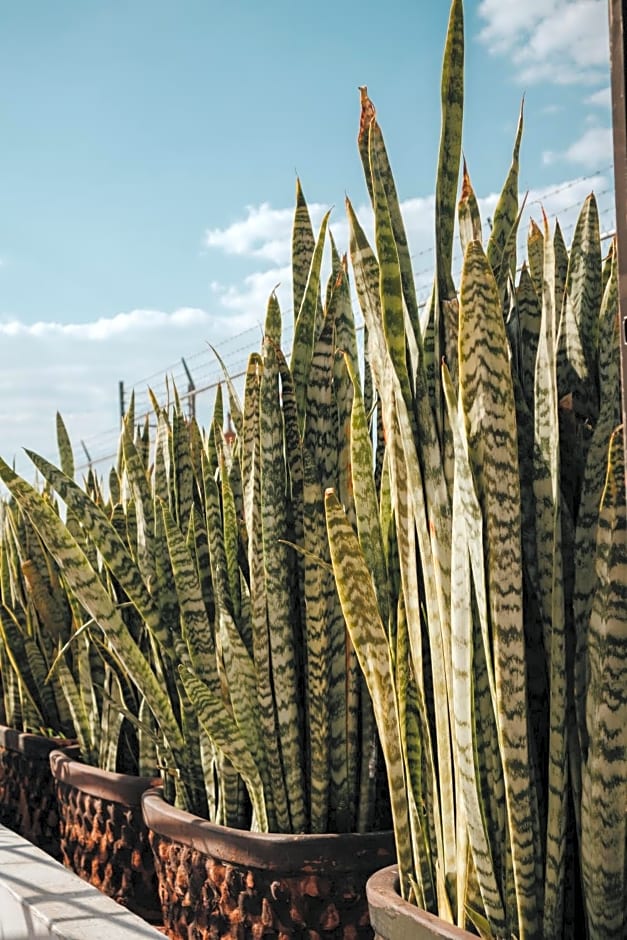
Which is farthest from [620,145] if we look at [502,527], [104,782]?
[104,782]

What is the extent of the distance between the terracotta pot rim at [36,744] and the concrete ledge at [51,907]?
0.17m

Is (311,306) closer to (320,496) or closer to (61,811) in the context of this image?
(320,496)

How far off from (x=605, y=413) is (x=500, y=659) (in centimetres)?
18

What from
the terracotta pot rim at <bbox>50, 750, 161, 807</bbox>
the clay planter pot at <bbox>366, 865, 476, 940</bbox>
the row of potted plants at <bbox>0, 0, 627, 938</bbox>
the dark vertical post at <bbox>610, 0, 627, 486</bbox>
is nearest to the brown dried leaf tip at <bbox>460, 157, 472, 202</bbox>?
the row of potted plants at <bbox>0, 0, 627, 938</bbox>

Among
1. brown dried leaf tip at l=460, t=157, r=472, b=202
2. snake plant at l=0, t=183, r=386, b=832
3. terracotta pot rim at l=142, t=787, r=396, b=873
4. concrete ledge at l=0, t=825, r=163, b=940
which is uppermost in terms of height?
brown dried leaf tip at l=460, t=157, r=472, b=202

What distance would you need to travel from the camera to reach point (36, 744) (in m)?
1.64

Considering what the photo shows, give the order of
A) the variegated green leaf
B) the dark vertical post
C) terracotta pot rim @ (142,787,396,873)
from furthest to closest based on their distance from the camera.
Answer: terracotta pot rim @ (142,787,396,873) < the variegated green leaf < the dark vertical post

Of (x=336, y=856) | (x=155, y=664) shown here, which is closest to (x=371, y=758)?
(x=336, y=856)

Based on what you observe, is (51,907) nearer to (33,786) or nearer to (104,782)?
(104,782)

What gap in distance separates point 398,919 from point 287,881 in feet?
0.73

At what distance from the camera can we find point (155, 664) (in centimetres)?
126

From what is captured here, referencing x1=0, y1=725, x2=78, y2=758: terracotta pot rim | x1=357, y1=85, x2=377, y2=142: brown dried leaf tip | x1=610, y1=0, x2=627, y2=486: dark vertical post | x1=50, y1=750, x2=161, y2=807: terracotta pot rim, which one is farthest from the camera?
x1=0, y1=725, x2=78, y2=758: terracotta pot rim

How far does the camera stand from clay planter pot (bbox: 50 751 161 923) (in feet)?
4.22

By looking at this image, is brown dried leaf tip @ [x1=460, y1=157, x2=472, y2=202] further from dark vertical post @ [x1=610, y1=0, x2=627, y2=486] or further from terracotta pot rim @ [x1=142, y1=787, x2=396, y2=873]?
terracotta pot rim @ [x1=142, y1=787, x2=396, y2=873]
